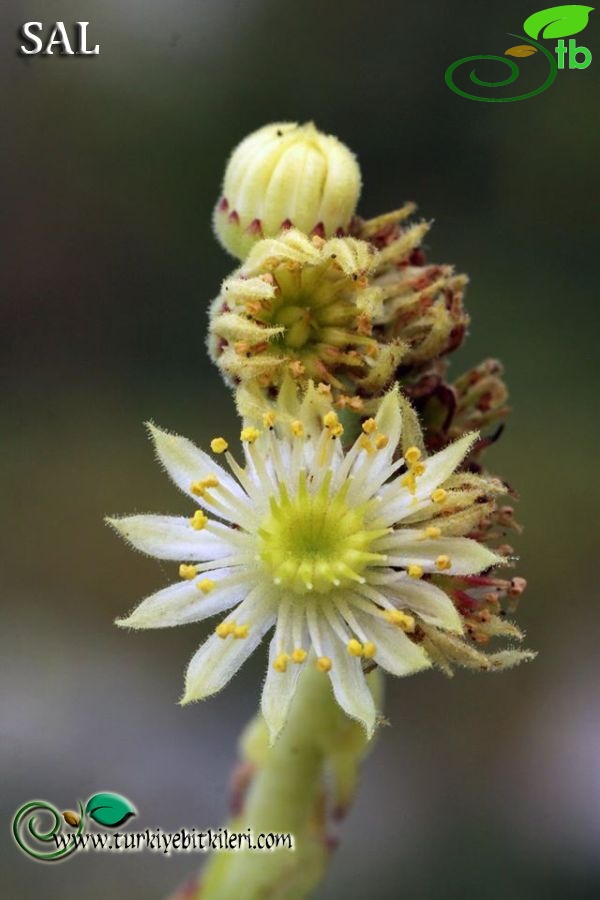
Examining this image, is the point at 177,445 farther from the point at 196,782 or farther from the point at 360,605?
the point at 196,782

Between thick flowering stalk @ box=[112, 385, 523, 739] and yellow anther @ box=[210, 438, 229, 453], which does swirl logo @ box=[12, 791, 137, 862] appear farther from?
yellow anther @ box=[210, 438, 229, 453]

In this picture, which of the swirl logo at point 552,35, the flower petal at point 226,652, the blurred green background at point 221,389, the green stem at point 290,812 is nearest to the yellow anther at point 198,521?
the flower petal at point 226,652

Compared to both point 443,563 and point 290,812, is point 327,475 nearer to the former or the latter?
point 443,563

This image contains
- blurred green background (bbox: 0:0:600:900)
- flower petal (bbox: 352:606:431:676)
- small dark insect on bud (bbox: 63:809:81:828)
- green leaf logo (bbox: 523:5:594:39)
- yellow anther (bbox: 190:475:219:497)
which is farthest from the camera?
blurred green background (bbox: 0:0:600:900)

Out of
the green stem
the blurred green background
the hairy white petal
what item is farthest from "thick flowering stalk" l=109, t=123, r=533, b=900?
the blurred green background

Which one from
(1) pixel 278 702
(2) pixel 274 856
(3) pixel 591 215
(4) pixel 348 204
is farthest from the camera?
(3) pixel 591 215

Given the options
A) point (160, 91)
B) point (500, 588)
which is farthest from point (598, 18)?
point (160, 91)
